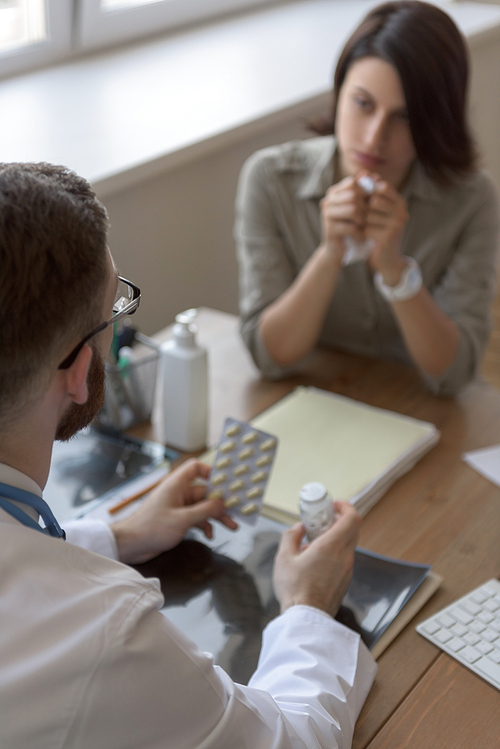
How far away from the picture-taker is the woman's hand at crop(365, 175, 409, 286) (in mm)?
1386

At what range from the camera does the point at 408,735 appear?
74 centimetres

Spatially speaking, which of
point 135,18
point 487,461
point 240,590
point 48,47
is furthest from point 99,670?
point 135,18

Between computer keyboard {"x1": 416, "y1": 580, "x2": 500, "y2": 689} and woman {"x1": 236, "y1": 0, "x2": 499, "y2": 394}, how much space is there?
543mm

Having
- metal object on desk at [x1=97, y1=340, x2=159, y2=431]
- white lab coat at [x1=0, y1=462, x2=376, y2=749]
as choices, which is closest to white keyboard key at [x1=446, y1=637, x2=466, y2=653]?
white lab coat at [x1=0, y1=462, x2=376, y2=749]

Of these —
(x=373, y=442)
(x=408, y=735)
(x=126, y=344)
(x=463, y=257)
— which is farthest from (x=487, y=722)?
(x=463, y=257)

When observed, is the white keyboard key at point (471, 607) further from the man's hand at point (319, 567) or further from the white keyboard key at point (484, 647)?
the man's hand at point (319, 567)

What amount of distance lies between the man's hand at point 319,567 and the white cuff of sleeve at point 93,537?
211 mm

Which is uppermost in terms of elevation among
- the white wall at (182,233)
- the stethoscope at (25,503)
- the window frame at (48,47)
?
the window frame at (48,47)

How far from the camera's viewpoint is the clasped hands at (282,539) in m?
0.85

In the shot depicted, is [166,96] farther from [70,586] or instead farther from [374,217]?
[70,586]

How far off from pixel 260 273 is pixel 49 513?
993 millimetres

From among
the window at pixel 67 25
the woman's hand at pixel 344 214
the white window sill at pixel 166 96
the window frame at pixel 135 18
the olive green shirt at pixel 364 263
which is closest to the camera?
the woman's hand at pixel 344 214

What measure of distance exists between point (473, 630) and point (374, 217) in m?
0.80

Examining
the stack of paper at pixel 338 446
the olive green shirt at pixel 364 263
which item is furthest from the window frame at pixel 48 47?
the stack of paper at pixel 338 446
